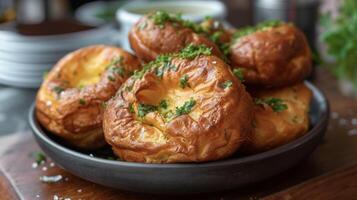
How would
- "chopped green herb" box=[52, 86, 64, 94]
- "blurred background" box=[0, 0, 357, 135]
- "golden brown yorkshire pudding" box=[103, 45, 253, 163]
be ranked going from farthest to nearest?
"blurred background" box=[0, 0, 357, 135], "chopped green herb" box=[52, 86, 64, 94], "golden brown yorkshire pudding" box=[103, 45, 253, 163]

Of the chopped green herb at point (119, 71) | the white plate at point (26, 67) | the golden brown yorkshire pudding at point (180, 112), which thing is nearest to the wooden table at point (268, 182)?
the golden brown yorkshire pudding at point (180, 112)

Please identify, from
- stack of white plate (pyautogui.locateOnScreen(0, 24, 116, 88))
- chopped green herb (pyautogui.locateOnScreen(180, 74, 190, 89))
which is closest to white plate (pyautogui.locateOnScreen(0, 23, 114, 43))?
stack of white plate (pyautogui.locateOnScreen(0, 24, 116, 88))

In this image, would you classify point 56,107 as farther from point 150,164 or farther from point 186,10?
point 186,10

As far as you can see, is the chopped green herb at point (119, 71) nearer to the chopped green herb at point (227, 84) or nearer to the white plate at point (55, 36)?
the chopped green herb at point (227, 84)

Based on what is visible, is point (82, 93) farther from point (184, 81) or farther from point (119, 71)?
point (184, 81)

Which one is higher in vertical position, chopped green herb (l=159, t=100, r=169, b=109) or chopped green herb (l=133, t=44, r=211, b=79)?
chopped green herb (l=133, t=44, r=211, b=79)

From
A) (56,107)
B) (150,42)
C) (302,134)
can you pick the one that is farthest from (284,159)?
(56,107)

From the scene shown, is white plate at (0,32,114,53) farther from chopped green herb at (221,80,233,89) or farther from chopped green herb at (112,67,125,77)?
chopped green herb at (221,80,233,89)
